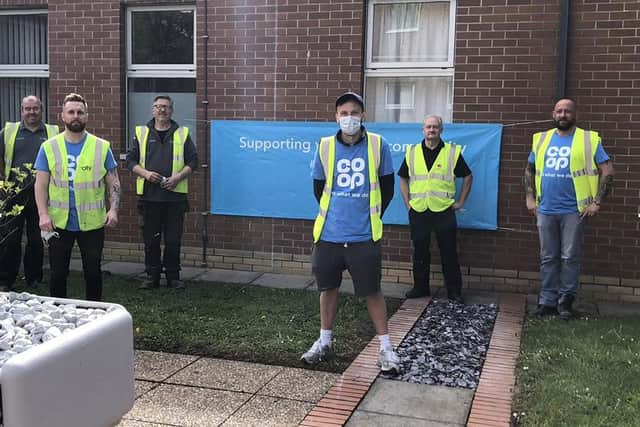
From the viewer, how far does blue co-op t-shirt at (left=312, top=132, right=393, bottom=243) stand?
4.76 meters

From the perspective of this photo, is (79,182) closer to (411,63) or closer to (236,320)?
(236,320)

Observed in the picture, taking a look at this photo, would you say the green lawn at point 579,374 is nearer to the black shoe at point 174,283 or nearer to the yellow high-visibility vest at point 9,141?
the black shoe at point 174,283

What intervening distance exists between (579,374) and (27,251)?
562cm

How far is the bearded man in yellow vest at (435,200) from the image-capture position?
683 cm

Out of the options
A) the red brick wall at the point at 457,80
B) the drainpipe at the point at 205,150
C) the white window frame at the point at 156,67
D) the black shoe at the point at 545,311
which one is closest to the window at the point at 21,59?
the red brick wall at the point at 457,80

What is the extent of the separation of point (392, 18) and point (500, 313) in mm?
3485

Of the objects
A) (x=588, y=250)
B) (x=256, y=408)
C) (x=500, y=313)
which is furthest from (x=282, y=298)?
(x=588, y=250)

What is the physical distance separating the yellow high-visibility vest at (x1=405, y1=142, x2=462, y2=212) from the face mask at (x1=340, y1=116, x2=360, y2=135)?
2216mm

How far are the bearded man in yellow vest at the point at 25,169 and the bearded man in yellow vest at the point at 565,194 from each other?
16.7ft

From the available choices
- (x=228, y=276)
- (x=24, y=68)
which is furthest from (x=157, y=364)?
(x=24, y=68)

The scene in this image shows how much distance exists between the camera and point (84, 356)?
2.90 m

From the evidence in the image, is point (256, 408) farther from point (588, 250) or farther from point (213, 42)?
point (213, 42)

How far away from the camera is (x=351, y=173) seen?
477cm

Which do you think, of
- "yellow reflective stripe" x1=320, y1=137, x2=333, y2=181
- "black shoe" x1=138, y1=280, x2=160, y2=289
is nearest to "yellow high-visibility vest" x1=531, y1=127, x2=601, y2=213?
"yellow reflective stripe" x1=320, y1=137, x2=333, y2=181
